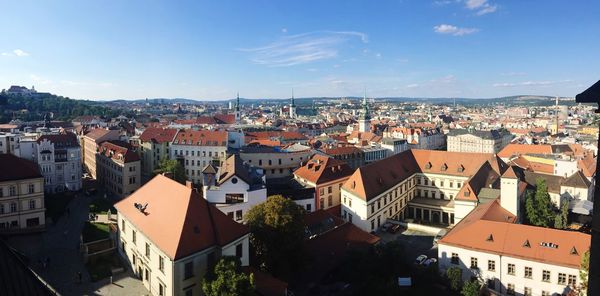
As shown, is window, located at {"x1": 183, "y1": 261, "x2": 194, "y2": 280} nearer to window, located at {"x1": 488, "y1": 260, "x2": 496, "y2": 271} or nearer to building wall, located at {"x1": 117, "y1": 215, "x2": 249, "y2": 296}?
building wall, located at {"x1": 117, "y1": 215, "x2": 249, "y2": 296}

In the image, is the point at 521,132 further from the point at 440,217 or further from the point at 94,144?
the point at 94,144

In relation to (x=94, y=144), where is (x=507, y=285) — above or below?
below

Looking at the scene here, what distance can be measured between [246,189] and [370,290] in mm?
17967

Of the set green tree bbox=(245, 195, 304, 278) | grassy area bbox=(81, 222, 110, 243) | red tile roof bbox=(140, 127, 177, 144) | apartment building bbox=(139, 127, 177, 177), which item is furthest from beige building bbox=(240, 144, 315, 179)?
green tree bbox=(245, 195, 304, 278)

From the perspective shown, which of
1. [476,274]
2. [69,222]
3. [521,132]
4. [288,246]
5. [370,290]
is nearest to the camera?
[370,290]

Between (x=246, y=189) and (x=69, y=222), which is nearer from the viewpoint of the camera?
(x=246, y=189)

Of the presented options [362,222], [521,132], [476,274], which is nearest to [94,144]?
[362,222]

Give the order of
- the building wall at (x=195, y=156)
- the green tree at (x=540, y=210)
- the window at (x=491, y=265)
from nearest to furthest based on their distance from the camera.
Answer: the window at (x=491, y=265) → the green tree at (x=540, y=210) → the building wall at (x=195, y=156)

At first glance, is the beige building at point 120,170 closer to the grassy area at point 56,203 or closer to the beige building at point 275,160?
the grassy area at point 56,203

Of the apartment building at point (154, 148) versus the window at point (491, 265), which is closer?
the window at point (491, 265)

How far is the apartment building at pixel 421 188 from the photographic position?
51719mm

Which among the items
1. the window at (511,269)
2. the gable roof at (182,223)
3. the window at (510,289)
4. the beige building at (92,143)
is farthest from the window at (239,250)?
the beige building at (92,143)

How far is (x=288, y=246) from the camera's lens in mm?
34281

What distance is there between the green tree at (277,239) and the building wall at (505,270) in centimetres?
1396
